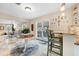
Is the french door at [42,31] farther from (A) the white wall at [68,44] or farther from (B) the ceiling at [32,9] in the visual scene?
(A) the white wall at [68,44]

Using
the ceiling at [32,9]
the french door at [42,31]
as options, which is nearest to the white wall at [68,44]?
the french door at [42,31]

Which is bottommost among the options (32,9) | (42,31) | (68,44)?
(68,44)

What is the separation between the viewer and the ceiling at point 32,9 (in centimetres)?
170

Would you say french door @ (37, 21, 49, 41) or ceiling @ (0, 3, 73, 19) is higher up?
ceiling @ (0, 3, 73, 19)

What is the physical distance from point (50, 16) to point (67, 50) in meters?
0.54

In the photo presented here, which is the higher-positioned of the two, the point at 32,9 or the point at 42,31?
the point at 32,9

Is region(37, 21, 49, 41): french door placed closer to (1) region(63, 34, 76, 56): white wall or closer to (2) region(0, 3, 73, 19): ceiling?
(2) region(0, 3, 73, 19): ceiling

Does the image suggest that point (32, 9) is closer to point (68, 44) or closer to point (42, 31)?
point (42, 31)

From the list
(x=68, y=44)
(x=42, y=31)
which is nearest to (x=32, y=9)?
(x=42, y=31)

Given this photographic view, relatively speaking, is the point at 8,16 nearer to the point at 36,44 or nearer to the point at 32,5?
the point at 32,5

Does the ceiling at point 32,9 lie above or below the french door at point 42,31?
above

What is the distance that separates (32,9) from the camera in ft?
5.68

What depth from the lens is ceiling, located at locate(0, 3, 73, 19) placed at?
1.70m

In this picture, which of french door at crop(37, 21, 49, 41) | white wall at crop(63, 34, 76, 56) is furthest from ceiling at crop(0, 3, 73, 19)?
white wall at crop(63, 34, 76, 56)
